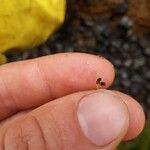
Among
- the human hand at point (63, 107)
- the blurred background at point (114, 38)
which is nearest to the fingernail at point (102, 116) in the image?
the human hand at point (63, 107)

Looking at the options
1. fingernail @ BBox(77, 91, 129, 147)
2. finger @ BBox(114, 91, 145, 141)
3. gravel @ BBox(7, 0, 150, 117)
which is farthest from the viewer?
gravel @ BBox(7, 0, 150, 117)

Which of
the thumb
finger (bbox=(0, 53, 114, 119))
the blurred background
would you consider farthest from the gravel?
the thumb

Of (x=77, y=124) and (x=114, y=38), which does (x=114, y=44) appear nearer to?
(x=114, y=38)

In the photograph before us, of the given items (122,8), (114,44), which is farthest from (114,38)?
(122,8)

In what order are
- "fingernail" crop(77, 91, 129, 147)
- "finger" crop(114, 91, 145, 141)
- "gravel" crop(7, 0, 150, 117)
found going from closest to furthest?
"fingernail" crop(77, 91, 129, 147), "finger" crop(114, 91, 145, 141), "gravel" crop(7, 0, 150, 117)

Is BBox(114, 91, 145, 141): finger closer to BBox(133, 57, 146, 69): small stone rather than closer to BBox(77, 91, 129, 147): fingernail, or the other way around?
BBox(77, 91, 129, 147): fingernail

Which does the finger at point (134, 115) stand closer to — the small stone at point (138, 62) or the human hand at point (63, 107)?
the human hand at point (63, 107)

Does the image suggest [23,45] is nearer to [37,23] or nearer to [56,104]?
[37,23]

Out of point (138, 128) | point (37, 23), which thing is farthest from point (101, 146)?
point (37, 23)
